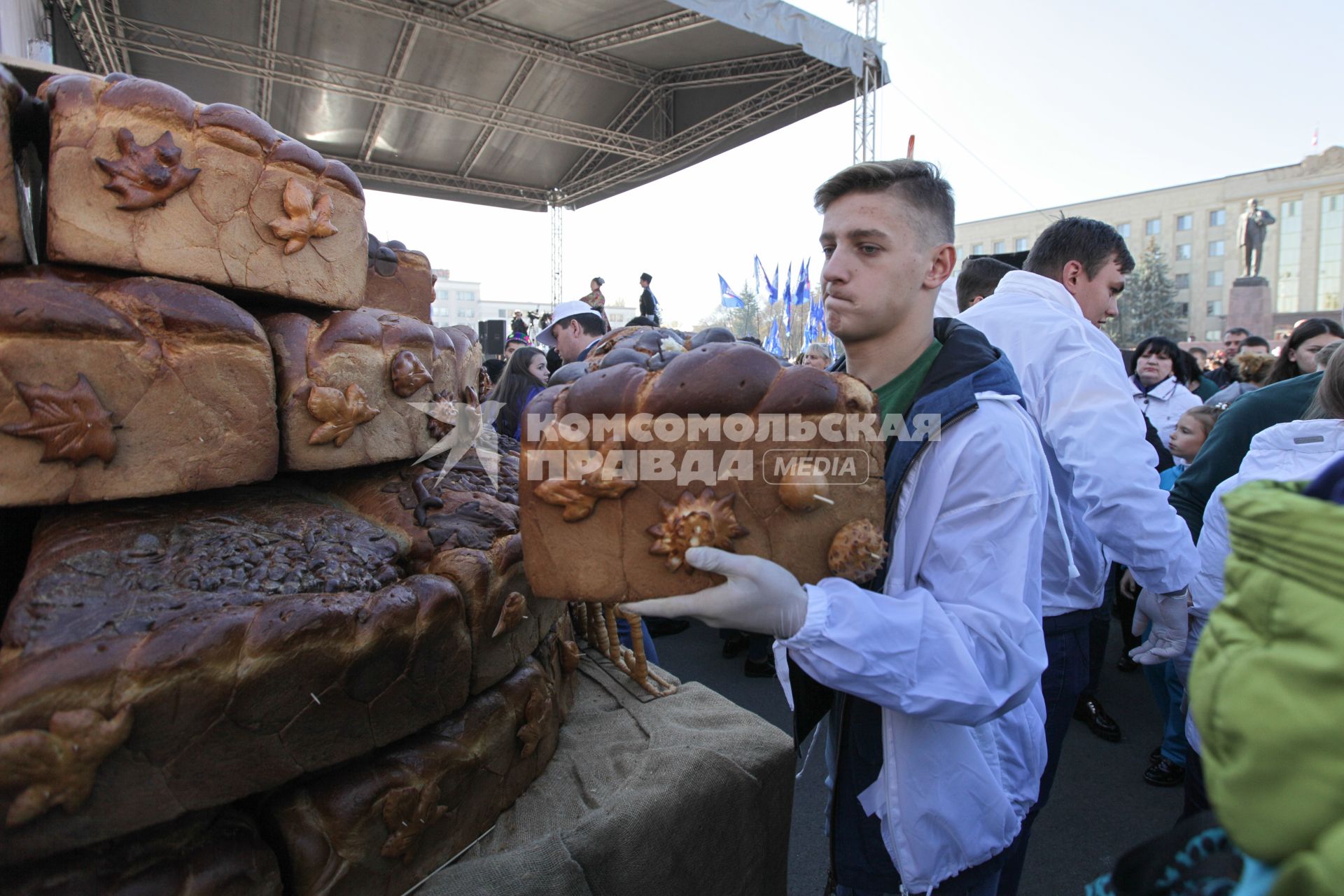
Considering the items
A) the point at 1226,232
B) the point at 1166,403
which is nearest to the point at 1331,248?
the point at 1226,232

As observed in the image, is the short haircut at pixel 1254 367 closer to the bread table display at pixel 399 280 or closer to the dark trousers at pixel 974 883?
the dark trousers at pixel 974 883

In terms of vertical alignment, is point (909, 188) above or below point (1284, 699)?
above

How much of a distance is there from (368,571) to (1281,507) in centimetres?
155

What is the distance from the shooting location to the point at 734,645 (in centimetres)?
500

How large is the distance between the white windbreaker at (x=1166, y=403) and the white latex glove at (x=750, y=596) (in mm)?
5340

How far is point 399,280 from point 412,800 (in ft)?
5.56

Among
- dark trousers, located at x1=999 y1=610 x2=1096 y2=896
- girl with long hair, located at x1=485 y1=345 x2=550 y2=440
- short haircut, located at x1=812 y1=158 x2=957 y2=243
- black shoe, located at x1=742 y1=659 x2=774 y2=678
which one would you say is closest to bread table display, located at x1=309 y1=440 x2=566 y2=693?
short haircut, located at x1=812 y1=158 x2=957 y2=243

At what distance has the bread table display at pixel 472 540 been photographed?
1580 mm

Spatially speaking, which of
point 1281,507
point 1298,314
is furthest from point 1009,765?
point 1298,314

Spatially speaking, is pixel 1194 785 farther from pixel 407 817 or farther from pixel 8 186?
pixel 8 186

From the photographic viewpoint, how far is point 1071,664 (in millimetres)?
2117

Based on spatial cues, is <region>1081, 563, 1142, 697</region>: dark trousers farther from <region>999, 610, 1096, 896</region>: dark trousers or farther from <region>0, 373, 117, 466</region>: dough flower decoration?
<region>0, 373, 117, 466</region>: dough flower decoration

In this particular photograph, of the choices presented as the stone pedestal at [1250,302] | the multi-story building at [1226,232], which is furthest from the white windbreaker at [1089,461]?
the multi-story building at [1226,232]

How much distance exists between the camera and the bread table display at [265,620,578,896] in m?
1.35
